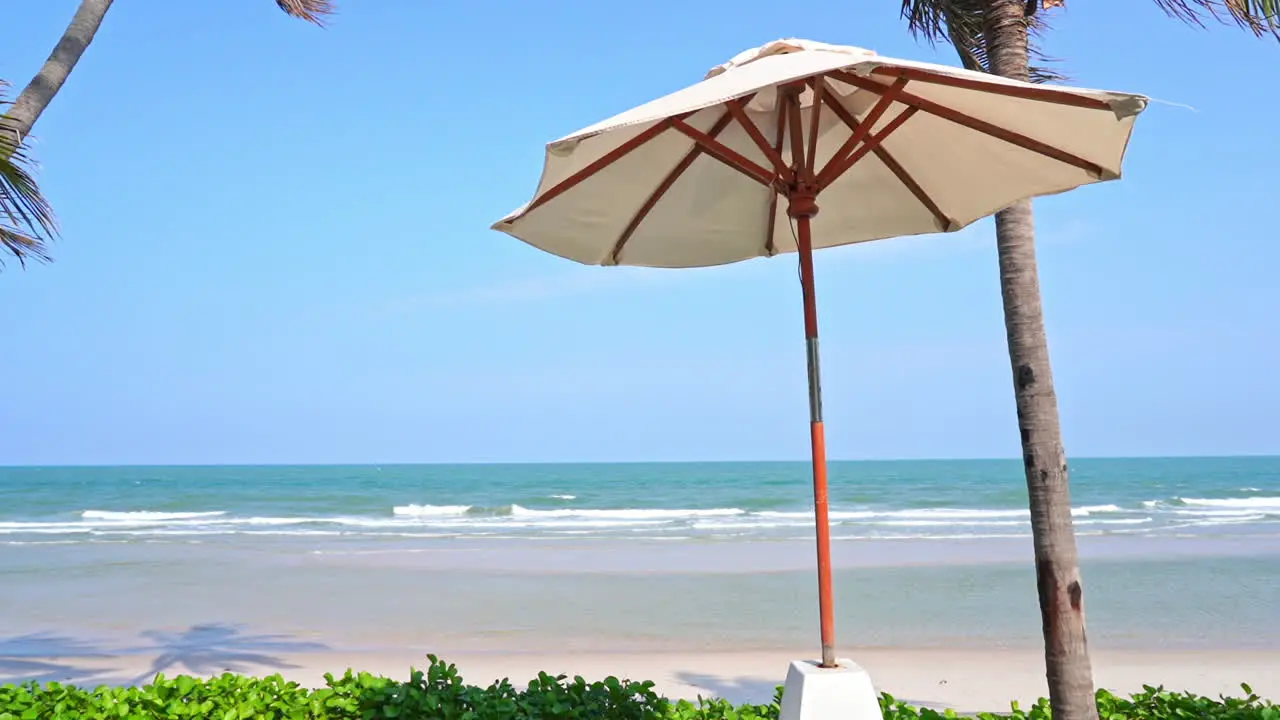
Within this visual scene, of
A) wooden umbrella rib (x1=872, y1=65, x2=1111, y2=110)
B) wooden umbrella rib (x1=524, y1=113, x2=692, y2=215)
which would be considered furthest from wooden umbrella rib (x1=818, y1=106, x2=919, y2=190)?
wooden umbrella rib (x1=524, y1=113, x2=692, y2=215)

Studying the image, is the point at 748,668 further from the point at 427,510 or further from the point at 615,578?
the point at 427,510

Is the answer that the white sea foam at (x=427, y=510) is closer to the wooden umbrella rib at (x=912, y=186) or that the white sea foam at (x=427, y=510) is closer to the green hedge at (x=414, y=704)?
the green hedge at (x=414, y=704)

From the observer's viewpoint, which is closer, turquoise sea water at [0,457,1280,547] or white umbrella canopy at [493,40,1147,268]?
white umbrella canopy at [493,40,1147,268]

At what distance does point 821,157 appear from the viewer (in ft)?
12.8

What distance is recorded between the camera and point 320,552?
17.6 metres

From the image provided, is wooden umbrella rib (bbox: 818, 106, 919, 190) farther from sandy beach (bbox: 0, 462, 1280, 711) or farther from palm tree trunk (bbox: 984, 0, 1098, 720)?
sandy beach (bbox: 0, 462, 1280, 711)

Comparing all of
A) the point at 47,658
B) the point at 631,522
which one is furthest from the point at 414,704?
the point at 631,522

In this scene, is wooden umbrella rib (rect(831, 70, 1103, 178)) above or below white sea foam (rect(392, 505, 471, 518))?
above

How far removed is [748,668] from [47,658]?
6.12 meters

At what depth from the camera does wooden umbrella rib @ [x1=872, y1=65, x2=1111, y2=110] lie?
8.51 ft

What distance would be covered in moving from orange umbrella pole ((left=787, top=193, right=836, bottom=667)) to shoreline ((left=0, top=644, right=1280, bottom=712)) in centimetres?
374

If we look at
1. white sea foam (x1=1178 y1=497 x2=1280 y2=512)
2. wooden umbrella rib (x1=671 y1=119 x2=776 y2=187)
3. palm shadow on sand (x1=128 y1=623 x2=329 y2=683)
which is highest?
wooden umbrella rib (x1=671 y1=119 x2=776 y2=187)

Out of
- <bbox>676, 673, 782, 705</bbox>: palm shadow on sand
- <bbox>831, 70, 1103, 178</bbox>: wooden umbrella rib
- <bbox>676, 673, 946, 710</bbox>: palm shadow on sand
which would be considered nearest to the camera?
<bbox>831, 70, 1103, 178</bbox>: wooden umbrella rib

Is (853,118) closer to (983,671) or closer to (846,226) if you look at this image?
(846,226)
